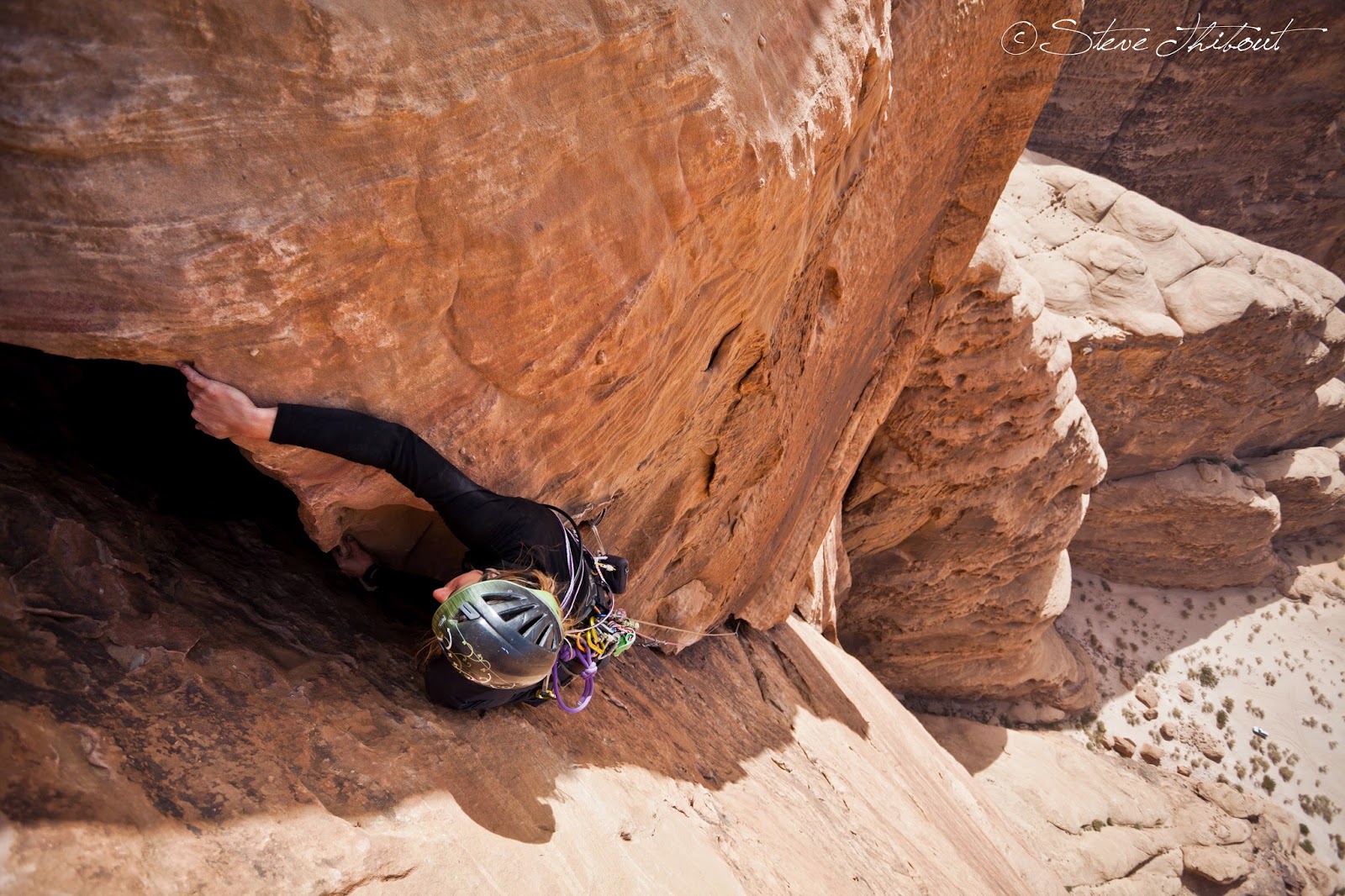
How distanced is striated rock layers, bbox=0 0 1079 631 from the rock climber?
0.36ft

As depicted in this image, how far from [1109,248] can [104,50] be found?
1261cm

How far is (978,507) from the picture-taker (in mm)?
10047

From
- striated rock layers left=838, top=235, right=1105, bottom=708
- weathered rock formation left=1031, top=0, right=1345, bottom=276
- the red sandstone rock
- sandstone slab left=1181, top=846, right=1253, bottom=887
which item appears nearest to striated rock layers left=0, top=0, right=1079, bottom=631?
striated rock layers left=838, top=235, right=1105, bottom=708

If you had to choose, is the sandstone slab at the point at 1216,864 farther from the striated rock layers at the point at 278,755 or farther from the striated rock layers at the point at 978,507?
the striated rock layers at the point at 278,755

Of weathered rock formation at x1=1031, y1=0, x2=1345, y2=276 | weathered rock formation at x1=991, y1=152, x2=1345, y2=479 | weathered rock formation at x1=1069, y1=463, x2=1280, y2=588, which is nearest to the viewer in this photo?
weathered rock formation at x1=991, y1=152, x2=1345, y2=479

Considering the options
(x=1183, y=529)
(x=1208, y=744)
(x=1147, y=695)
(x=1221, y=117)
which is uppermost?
(x=1221, y=117)

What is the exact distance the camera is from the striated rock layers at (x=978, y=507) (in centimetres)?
827

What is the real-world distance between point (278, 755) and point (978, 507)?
30.8ft

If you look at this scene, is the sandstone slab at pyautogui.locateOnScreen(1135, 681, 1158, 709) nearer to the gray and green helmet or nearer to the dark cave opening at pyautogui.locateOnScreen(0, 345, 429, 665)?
the dark cave opening at pyautogui.locateOnScreen(0, 345, 429, 665)

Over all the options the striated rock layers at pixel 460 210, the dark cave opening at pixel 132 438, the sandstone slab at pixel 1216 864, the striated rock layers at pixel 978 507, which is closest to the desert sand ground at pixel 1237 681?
the striated rock layers at pixel 978 507

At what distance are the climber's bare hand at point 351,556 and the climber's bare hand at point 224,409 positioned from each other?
1.09 meters

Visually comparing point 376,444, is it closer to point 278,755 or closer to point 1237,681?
point 278,755

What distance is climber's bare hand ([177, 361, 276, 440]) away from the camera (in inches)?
89.1

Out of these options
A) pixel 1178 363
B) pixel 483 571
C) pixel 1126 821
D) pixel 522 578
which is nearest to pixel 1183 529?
pixel 1178 363
